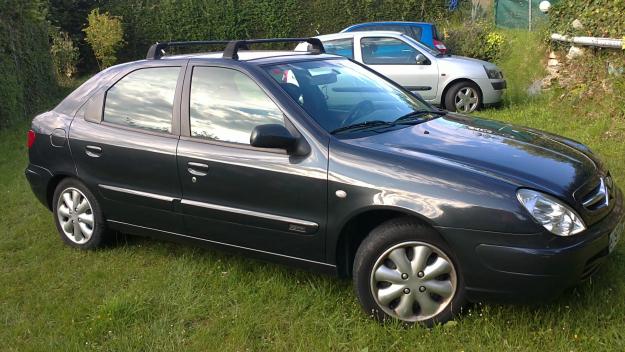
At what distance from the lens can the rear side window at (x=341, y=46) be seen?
10.8 m

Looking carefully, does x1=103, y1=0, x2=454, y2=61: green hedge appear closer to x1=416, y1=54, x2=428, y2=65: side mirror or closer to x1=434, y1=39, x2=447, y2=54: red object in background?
x1=434, y1=39, x2=447, y2=54: red object in background

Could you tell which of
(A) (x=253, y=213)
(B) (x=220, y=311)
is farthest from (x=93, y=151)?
(B) (x=220, y=311)

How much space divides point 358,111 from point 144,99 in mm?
1584

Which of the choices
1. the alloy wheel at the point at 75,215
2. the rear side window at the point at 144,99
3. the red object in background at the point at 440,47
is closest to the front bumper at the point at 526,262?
the rear side window at the point at 144,99

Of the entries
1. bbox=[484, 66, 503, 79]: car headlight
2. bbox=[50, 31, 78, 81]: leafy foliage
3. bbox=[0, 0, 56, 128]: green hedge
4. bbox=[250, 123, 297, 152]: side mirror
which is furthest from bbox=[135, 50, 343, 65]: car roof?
bbox=[50, 31, 78, 81]: leafy foliage

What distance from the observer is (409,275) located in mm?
3344

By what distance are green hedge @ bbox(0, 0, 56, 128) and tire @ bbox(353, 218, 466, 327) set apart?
9.50 m

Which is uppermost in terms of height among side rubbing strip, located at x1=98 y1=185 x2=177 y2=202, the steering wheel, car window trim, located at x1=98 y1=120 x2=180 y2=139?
the steering wheel

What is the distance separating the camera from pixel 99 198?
4664 mm

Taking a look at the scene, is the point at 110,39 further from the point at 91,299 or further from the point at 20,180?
the point at 91,299

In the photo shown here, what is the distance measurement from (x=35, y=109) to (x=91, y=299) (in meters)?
9.35

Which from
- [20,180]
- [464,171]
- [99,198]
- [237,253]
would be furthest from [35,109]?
[464,171]

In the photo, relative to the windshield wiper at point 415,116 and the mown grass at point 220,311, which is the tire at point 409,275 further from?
the windshield wiper at point 415,116

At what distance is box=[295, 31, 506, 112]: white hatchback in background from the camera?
10.2 m
